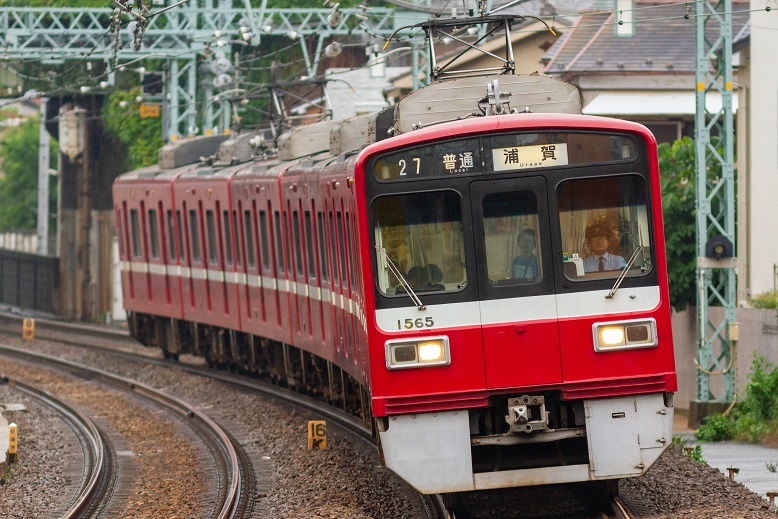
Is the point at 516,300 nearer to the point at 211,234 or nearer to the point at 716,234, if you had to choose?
the point at 716,234

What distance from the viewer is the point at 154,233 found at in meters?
24.1

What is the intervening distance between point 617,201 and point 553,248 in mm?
485

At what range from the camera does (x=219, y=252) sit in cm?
2111

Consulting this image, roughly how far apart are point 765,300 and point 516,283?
332 inches

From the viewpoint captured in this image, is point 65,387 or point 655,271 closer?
point 655,271

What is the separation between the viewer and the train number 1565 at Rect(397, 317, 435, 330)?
9656 mm

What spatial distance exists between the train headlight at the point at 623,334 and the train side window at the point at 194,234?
12.9 metres

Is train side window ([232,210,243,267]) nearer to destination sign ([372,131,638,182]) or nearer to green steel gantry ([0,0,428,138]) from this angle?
green steel gantry ([0,0,428,138])

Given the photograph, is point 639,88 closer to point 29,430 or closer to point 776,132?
point 776,132

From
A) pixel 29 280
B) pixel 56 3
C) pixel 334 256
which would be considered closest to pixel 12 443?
pixel 334 256

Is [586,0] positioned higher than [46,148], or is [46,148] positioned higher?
[586,0]

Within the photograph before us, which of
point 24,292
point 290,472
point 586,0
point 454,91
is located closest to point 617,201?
point 454,91

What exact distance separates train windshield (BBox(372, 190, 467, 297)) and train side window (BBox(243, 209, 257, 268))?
31.2ft

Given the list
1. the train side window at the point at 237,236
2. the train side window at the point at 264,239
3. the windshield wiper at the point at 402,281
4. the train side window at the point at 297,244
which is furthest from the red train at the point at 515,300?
the train side window at the point at 237,236
